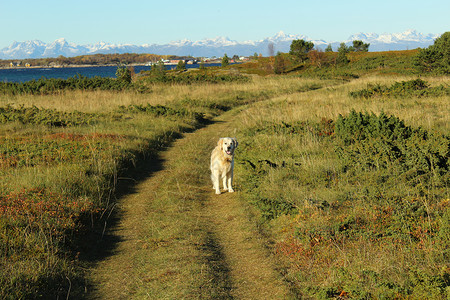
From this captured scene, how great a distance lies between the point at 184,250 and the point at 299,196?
2.49 metres

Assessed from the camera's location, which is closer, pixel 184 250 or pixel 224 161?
A: pixel 184 250

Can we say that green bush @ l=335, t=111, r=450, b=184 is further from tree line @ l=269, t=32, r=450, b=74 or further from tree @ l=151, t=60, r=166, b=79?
tree line @ l=269, t=32, r=450, b=74

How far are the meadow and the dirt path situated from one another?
0.34m

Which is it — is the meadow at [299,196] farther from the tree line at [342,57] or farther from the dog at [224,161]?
the tree line at [342,57]

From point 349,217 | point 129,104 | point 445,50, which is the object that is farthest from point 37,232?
point 445,50

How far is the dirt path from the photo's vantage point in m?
4.72

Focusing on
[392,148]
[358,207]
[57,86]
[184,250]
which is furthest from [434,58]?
[184,250]

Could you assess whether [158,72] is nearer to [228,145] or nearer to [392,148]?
[228,145]

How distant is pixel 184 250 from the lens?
19.1ft

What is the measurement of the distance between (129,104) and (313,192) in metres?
16.2

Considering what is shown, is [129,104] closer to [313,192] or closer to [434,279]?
[313,192]

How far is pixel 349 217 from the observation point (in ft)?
19.2

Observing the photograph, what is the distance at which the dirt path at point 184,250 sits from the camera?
472cm

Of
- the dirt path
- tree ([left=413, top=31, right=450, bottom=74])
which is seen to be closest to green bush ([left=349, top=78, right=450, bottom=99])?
the dirt path
